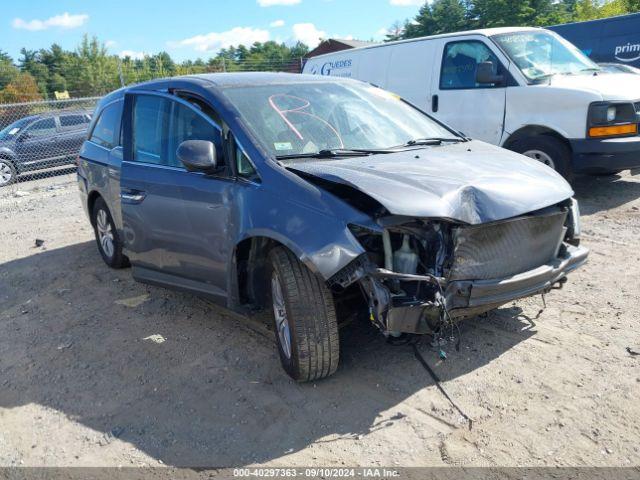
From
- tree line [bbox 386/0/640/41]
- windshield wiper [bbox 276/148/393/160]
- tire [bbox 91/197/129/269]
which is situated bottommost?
tire [bbox 91/197/129/269]

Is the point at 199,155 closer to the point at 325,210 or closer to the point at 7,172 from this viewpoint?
the point at 325,210

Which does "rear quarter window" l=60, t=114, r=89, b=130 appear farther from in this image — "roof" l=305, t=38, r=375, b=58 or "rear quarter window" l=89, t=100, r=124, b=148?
"roof" l=305, t=38, r=375, b=58

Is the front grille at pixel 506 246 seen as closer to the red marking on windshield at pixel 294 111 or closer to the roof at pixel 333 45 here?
the red marking on windshield at pixel 294 111

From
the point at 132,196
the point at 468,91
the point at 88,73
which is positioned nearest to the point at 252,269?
the point at 132,196

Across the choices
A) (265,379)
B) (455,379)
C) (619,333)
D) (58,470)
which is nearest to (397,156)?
(455,379)

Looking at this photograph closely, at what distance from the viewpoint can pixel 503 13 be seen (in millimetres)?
46906

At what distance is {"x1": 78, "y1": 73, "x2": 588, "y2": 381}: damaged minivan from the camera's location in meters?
2.86

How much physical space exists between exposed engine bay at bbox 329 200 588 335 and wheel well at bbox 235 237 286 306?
54 cm

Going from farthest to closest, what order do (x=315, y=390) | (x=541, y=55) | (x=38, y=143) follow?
1. (x=38, y=143)
2. (x=541, y=55)
3. (x=315, y=390)

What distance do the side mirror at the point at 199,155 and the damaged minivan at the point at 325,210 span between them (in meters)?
0.01

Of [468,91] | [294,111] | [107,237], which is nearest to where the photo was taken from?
[294,111]

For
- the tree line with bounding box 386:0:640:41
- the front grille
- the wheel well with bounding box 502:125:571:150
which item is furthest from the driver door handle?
the tree line with bounding box 386:0:640:41

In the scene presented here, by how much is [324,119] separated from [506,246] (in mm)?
1607

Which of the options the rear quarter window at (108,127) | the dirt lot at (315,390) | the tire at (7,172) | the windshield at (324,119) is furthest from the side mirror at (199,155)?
the tire at (7,172)
